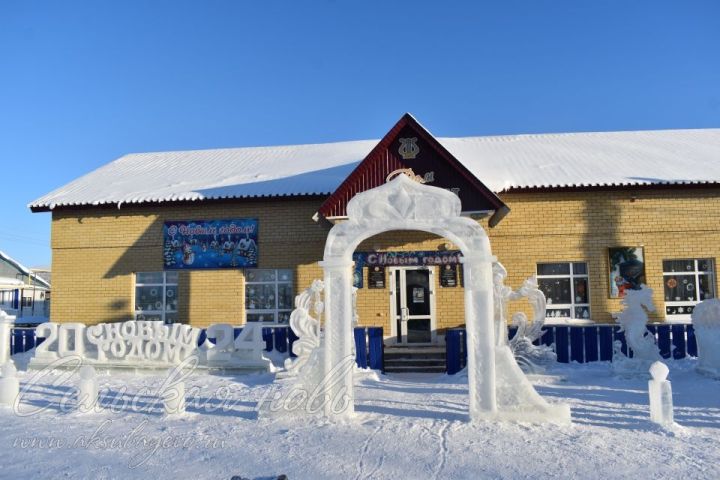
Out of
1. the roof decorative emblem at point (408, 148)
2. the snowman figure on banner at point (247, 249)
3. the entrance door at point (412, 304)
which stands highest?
the roof decorative emblem at point (408, 148)

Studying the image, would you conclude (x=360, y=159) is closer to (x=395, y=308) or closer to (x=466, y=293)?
(x=395, y=308)

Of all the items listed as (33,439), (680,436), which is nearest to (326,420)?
(33,439)

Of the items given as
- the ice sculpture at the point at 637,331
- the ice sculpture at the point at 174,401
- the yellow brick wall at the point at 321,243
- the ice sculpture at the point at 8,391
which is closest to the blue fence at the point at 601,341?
the ice sculpture at the point at 637,331

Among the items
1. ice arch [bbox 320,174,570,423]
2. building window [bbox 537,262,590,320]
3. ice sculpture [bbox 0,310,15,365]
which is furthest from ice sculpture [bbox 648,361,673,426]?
ice sculpture [bbox 0,310,15,365]

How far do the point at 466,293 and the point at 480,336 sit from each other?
54 cm

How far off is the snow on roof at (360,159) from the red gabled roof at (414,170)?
124cm

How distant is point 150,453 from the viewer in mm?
5195

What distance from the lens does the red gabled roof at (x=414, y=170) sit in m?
10.9

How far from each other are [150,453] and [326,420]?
2.00m

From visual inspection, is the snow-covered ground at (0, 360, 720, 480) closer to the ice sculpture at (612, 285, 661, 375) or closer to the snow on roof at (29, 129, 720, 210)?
the ice sculpture at (612, 285, 661, 375)

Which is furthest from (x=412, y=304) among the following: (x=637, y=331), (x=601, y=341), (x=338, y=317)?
(x=338, y=317)

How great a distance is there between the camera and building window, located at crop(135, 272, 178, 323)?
13484 millimetres

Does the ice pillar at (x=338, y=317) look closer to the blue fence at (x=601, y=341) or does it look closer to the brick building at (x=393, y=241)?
the brick building at (x=393, y=241)

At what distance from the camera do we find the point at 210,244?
524 inches
